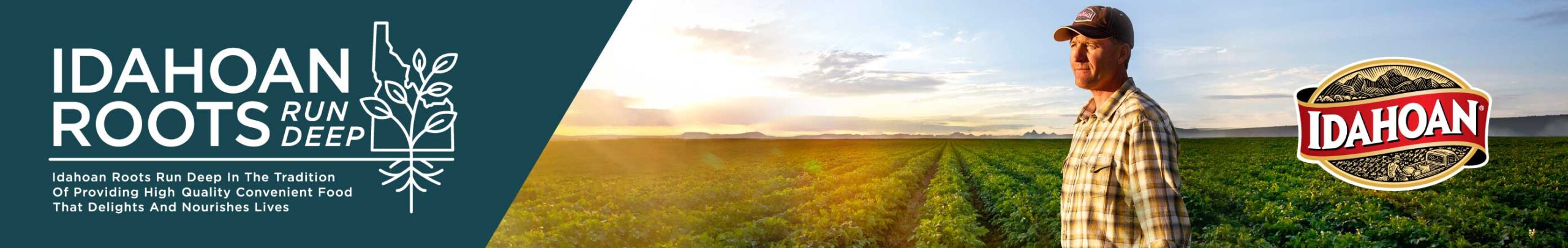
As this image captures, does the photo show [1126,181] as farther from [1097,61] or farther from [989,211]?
[989,211]

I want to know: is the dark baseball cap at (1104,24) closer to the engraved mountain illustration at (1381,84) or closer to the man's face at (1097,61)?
the man's face at (1097,61)

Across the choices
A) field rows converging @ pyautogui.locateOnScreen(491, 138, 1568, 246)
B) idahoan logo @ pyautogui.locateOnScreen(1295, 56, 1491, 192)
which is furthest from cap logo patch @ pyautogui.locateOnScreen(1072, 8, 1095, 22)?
idahoan logo @ pyautogui.locateOnScreen(1295, 56, 1491, 192)

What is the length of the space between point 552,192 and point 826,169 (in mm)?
15060

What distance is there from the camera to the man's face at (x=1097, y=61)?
10.3 ft

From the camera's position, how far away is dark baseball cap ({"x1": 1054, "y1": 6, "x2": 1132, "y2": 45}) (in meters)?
3.10

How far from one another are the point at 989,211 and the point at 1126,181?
1113cm

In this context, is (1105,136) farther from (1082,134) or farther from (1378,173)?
(1378,173)

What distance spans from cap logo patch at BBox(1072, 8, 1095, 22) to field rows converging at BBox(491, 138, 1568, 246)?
6.23m

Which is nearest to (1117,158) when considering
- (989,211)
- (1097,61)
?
(1097,61)

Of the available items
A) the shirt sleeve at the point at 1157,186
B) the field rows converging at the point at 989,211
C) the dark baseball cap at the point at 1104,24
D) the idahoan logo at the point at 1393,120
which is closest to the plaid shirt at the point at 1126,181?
the shirt sleeve at the point at 1157,186

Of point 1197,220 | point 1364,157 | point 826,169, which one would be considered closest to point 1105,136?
point 1364,157

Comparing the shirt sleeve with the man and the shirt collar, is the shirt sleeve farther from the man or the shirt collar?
the shirt collar

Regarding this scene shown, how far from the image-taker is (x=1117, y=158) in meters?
3.06

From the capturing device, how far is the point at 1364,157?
9133 mm
